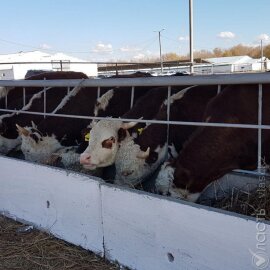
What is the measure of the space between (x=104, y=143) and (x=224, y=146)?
1421mm

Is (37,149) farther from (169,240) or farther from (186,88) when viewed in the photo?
(169,240)

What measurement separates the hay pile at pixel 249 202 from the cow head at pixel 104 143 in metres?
1.42

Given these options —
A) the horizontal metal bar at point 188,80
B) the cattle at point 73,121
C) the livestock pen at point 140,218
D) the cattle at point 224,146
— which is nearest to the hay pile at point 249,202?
the livestock pen at point 140,218

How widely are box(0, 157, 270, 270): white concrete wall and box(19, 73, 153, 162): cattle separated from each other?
1199mm

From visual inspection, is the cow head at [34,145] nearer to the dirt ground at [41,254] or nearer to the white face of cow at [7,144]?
the white face of cow at [7,144]

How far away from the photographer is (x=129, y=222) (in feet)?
11.1

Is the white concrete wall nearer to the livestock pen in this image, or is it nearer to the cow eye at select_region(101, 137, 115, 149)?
the livestock pen

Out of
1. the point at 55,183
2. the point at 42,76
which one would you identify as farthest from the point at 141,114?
the point at 42,76

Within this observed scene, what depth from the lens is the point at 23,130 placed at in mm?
5828

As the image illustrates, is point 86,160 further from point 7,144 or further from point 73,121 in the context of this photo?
point 7,144

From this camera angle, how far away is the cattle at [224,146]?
379 cm

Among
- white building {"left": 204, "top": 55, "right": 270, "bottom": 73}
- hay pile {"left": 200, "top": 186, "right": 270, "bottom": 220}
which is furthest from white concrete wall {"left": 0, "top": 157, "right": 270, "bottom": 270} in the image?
white building {"left": 204, "top": 55, "right": 270, "bottom": 73}

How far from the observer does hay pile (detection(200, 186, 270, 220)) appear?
3178mm

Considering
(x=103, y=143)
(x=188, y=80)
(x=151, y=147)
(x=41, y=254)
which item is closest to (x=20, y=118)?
(x=103, y=143)
